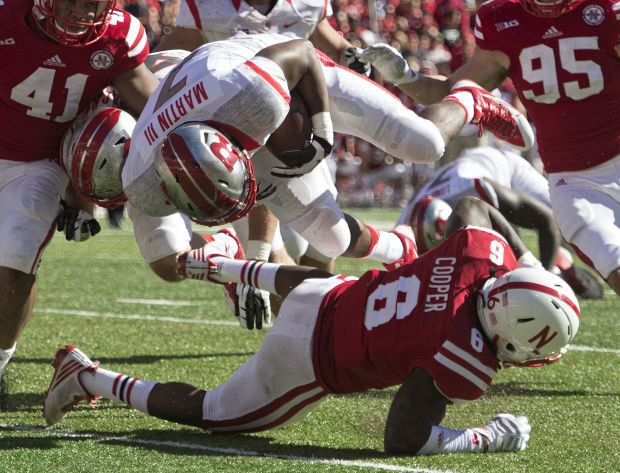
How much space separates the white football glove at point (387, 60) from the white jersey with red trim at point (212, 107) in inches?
38.9

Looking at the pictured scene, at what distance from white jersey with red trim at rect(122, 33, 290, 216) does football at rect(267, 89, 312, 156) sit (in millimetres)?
179

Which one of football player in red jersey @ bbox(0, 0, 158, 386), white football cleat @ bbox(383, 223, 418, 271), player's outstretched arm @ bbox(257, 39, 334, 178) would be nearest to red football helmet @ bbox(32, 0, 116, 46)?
football player in red jersey @ bbox(0, 0, 158, 386)

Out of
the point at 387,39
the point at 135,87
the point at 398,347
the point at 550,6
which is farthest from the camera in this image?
the point at 387,39

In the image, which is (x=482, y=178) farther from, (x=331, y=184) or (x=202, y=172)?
(x=202, y=172)

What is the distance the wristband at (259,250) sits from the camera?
4.60 meters

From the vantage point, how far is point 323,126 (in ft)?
11.7

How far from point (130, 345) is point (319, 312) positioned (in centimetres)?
231

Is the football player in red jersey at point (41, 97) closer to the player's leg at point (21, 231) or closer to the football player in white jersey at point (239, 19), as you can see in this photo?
the player's leg at point (21, 231)

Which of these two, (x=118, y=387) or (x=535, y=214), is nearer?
(x=118, y=387)

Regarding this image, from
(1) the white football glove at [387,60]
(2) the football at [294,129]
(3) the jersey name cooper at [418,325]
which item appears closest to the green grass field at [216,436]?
(3) the jersey name cooper at [418,325]

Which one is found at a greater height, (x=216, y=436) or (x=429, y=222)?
(x=216, y=436)

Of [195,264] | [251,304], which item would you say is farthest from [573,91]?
[195,264]

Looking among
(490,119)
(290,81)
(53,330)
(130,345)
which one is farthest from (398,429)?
(53,330)

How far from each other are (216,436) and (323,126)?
1.15 m
